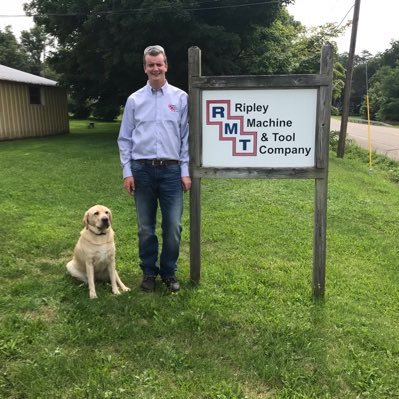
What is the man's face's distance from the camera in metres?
3.74

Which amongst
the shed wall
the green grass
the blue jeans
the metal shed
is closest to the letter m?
the blue jeans

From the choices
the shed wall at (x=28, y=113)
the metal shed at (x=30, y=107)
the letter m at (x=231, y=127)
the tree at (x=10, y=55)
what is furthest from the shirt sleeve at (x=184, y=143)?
the tree at (x=10, y=55)

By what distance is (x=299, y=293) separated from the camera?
167 inches

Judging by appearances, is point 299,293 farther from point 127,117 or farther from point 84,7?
point 84,7

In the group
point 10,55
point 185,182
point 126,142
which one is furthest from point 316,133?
point 10,55

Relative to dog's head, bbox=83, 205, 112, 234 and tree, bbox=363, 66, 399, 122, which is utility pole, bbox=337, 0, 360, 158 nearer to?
dog's head, bbox=83, 205, 112, 234

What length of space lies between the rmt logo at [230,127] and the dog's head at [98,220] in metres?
1.28

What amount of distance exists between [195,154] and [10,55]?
61.4m

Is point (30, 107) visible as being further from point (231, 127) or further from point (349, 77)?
point (231, 127)

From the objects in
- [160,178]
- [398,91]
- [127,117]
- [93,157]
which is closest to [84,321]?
[160,178]

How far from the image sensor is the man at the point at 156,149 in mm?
3834

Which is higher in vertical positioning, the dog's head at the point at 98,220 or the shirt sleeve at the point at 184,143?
the shirt sleeve at the point at 184,143

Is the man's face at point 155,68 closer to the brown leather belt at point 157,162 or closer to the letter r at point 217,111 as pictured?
the letter r at point 217,111

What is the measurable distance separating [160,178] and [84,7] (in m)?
16.0
